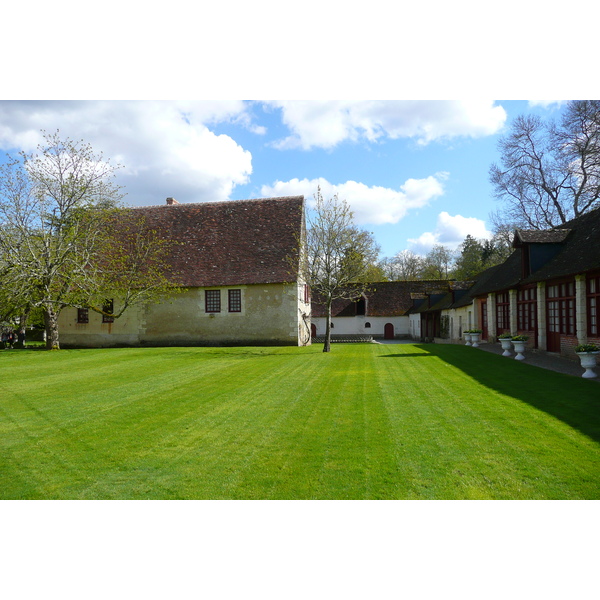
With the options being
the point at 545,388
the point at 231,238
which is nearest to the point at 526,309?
the point at 545,388

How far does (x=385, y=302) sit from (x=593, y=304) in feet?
96.4

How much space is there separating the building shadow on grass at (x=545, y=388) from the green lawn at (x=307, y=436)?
39 millimetres

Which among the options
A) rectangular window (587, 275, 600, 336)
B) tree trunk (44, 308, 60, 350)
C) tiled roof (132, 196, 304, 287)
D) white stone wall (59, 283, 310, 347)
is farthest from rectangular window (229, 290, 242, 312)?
rectangular window (587, 275, 600, 336)

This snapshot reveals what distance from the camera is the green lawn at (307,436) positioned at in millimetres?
4789

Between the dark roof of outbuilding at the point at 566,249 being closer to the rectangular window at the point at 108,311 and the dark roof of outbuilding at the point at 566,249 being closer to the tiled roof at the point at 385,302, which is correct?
the rectangular window at the point at 108,311

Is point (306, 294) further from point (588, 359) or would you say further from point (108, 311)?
point (588, 359)

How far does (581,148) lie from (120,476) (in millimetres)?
29515

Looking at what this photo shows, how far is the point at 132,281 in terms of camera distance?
2416cm

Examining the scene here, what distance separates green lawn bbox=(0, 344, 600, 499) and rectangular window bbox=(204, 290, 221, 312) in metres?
13.0

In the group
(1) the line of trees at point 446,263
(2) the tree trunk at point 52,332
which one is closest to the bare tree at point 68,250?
(2) the tree trunk at point 52,332

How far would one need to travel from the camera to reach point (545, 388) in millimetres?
9414

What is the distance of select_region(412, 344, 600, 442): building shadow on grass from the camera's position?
711 cm

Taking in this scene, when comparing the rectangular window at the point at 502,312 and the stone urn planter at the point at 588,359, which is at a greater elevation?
the rectangular window at the point at 502,312
